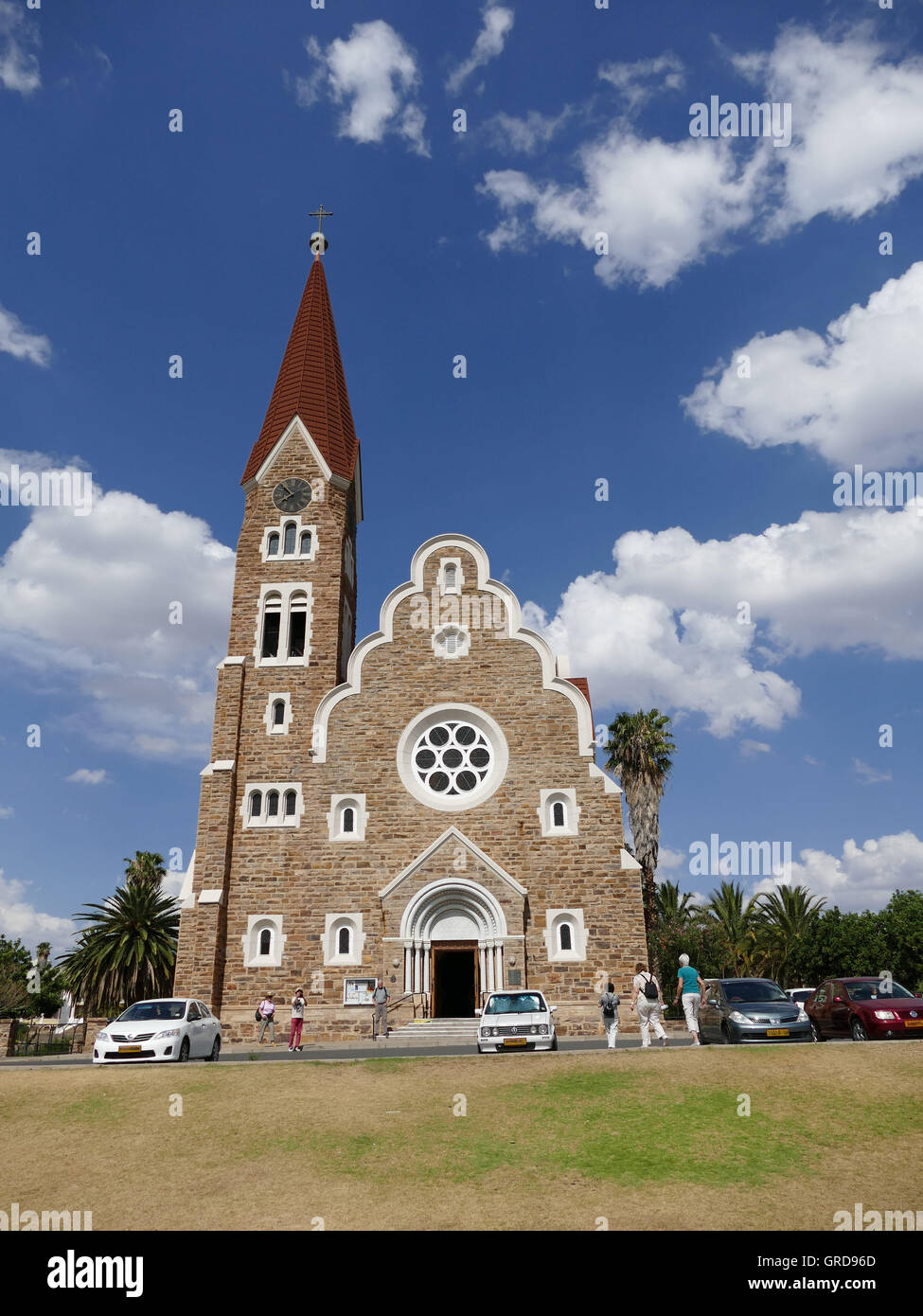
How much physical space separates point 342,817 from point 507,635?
8297 millimetres

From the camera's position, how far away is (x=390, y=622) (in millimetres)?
32250

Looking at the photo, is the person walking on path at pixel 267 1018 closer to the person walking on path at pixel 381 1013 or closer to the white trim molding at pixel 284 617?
the person walking on path at pixel 381 1013

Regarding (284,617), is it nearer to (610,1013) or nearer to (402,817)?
(402,817)

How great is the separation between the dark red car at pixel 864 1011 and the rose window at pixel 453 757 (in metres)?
13.1

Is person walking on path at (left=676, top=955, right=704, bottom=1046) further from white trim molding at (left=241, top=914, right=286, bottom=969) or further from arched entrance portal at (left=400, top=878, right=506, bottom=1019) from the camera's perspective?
white trim molding at (left=241, top=914, right=286, bottom=969)

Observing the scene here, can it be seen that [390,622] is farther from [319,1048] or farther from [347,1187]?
[347,1187]

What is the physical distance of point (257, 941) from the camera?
94.7 feet

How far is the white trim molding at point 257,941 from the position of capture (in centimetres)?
2848

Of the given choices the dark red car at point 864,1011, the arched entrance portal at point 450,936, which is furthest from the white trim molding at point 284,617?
the dark red car at point 864,1011

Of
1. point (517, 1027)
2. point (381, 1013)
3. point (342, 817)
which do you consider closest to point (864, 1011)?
point (517, 1027)

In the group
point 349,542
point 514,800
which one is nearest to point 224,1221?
point 514,800

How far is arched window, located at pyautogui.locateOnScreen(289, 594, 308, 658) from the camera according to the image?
33.6 metres
